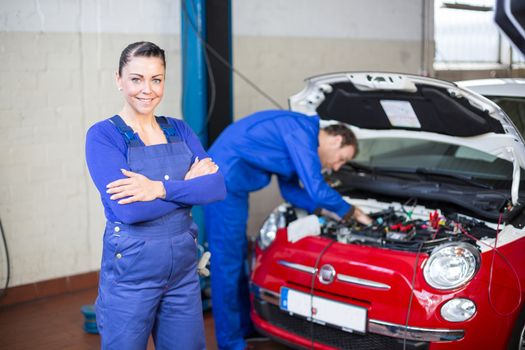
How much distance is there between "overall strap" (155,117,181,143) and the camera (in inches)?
106

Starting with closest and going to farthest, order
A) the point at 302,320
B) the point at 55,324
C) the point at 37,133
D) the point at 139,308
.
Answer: the point at 139,308, the point at 302,320, the point at 55,324, the point at 37,133

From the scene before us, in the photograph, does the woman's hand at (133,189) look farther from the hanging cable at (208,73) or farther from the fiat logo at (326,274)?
the hanging cable at (208,73)

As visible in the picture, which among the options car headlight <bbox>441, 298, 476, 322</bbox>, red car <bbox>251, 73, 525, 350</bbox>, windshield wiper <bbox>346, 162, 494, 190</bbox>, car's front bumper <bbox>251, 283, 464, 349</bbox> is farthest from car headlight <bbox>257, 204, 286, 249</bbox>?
car headlight <bbox>441, 298, 476, 322</bbox>

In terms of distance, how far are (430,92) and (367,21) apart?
140 inches

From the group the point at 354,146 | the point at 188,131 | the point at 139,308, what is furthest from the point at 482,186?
the point at 139,308

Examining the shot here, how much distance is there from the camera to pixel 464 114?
12.3 feet

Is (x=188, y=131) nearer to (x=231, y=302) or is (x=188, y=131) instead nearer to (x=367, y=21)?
(x=231, y=302)

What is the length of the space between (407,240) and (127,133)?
169 cm

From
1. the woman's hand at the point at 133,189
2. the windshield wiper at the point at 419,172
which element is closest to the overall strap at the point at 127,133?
the woman's hand at the point at 133,189

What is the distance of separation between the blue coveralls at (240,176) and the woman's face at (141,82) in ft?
4.55

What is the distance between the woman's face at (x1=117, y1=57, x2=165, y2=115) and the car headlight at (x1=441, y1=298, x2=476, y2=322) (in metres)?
1.67

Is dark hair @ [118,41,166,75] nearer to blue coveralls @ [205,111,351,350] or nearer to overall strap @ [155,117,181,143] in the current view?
overall strap @ [155,117,181,143]

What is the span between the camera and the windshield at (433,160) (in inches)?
162

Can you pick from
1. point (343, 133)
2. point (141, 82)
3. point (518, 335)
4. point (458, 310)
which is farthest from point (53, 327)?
point (518, 335)
